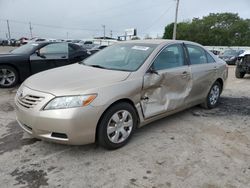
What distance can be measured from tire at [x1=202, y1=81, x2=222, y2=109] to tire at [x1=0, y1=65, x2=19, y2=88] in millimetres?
5058

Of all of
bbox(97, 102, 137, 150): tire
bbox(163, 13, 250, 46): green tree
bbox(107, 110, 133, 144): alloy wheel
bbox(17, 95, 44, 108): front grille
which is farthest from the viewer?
bbox(163, 13, 250, 46): green tree

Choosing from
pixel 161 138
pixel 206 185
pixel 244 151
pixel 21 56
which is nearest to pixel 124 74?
pixel 161 138

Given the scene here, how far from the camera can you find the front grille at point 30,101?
3020 millimetres

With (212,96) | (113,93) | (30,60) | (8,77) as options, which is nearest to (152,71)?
(113,93)

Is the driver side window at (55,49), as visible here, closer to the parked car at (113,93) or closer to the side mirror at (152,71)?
the parked car at (113,93)

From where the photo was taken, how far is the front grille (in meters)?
3.02

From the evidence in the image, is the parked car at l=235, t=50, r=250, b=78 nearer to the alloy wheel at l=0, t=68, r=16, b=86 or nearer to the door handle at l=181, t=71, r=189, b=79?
the door handle at l=181, t=71, r=189, b=79

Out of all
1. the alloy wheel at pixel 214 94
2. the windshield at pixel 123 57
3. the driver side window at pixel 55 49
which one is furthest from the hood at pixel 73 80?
the driver side window at pixel 55 49

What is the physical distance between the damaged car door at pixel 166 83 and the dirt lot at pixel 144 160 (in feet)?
1.55

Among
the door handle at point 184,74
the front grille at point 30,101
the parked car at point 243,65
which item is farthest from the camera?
the parked car at point 243,65

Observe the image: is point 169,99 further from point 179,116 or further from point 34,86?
point 34,86

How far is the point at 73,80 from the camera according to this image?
3295 millimetres

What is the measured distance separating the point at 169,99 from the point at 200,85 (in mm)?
1082

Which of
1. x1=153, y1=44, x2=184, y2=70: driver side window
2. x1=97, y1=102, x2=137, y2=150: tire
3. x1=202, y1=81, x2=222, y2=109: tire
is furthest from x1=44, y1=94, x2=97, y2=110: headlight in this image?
x1=202, y1=81, x2=222, y2=109: tire
